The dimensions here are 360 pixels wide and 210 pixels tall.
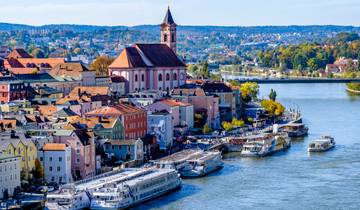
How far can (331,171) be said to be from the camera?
15797mm

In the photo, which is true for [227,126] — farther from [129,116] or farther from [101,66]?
[101,66]

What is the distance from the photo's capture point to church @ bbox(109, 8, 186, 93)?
24.2 m

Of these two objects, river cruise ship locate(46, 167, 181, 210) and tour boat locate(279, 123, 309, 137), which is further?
tour boat locate(279, 123, 309, 137)

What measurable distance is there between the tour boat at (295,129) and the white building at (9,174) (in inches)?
353

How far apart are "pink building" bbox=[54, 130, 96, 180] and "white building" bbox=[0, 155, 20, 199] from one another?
4.27 ft

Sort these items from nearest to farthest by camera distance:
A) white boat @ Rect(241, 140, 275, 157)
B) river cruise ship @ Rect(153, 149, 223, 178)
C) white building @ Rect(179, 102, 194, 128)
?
river cruise ship @ Rect(153, 149, 223, 178) → white boat @ Rect(241, 140, 275, 157) → white building @ Rect(179, 102, 194, 128)

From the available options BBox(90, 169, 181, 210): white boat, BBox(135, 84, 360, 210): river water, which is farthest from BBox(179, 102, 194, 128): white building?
BBox(90, 169, 181, 210): white boat

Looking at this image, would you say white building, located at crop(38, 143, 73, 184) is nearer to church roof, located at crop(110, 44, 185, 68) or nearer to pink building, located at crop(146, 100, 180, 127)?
pink building, located at crop(146, 100, 180, 127)

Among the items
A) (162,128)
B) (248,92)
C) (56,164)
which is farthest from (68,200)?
(248,92)

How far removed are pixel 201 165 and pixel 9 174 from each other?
3.50 m

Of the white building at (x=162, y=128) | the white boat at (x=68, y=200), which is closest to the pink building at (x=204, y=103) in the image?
the white building at (x=162, y=128)

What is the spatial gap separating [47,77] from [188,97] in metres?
3.15

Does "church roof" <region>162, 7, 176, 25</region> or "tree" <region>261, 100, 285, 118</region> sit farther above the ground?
"church roof" <region>162, 7, 176, 25</region>

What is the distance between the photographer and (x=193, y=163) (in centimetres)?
1580
